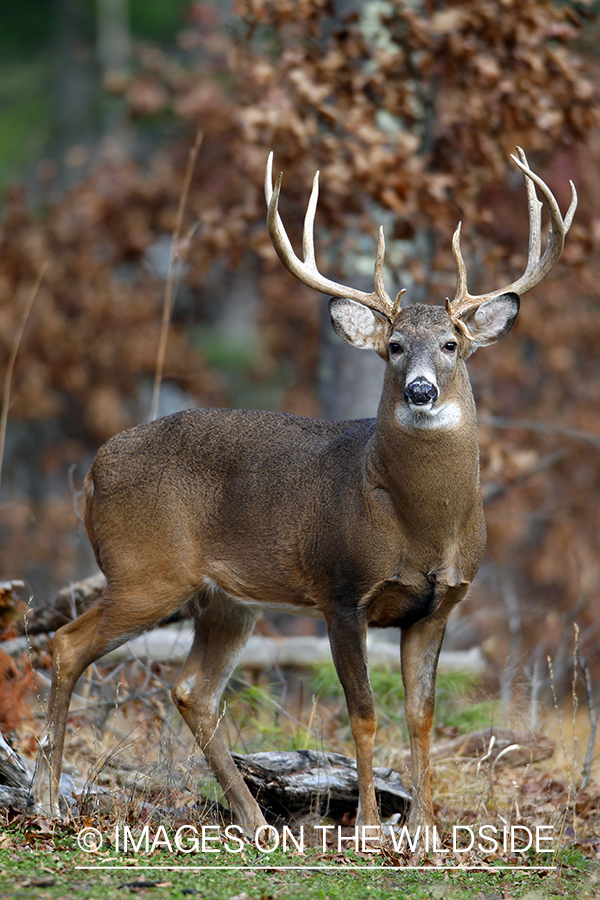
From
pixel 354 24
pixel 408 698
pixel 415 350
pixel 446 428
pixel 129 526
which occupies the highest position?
pixel 354 24

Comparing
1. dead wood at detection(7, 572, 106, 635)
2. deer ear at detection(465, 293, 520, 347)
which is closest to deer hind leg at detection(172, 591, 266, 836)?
dead wood at detection(7, 572, 106, 635)

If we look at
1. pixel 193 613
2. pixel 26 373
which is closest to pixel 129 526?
pixel 193 613

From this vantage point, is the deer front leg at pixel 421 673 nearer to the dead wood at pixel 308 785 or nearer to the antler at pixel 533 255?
the dead wood at pixel 308 785

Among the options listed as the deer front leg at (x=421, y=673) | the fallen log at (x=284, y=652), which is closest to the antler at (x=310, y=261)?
the deer front leg at (x=421, y=673)

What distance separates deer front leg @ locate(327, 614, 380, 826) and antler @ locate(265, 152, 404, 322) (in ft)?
4.34

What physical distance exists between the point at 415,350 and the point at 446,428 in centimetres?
34

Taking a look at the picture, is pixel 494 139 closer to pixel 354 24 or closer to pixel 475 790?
pixel 354 24

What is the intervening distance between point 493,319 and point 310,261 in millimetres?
832

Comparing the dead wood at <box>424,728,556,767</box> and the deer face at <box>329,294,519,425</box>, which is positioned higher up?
the deer face at <box>329,294,519,425</box>

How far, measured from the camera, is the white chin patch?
194 inches

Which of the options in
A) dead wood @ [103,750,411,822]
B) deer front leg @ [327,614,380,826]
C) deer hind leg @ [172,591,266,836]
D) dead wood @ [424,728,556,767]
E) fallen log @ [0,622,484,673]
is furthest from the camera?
fallen log @ [0,622,484,673]

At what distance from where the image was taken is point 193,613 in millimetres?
5891

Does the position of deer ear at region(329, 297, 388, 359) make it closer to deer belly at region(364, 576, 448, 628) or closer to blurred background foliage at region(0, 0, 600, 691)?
deer belly at region(364, 576, 448, 628)

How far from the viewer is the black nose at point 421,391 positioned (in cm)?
471
